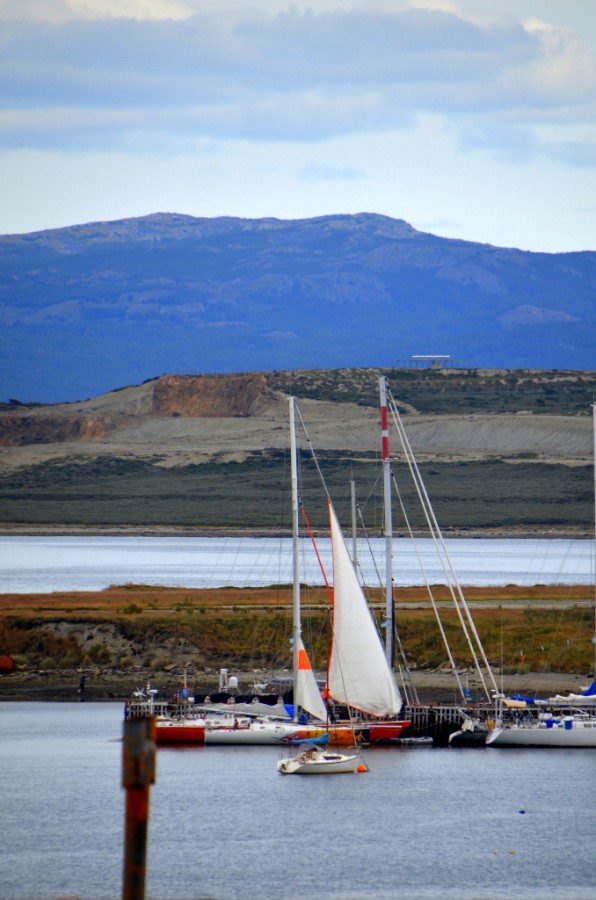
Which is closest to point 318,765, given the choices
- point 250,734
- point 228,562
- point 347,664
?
point 347,664

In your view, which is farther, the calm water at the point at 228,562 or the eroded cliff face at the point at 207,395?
the eroded cliff face at the point at 207,395

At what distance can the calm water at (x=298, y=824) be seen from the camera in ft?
82.8

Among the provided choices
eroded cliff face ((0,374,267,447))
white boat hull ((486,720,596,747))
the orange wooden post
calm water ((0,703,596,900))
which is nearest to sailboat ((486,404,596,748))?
white boat hull ((486,720,596,747))

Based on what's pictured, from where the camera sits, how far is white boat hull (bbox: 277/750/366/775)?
33812 mm

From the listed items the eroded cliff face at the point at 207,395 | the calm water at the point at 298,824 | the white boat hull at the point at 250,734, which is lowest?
the calm water at the point at 298,824

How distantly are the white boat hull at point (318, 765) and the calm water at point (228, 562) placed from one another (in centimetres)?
1999

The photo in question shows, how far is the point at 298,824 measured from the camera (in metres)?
29.8

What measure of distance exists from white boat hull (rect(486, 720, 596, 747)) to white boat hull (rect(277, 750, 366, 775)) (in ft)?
13.3

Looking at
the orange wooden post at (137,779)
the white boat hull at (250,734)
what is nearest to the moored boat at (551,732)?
the white boat hull at (250,734)

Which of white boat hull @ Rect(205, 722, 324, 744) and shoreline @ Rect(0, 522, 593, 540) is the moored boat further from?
shoreline @ Rect(0, 522, 593, 540)

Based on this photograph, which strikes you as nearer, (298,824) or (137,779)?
(137,779)

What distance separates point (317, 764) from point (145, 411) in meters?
163

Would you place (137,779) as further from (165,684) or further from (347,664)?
(165,684)

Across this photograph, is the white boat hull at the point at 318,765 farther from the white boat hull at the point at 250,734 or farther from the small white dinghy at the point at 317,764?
the white boat hull at the point at 250,734
